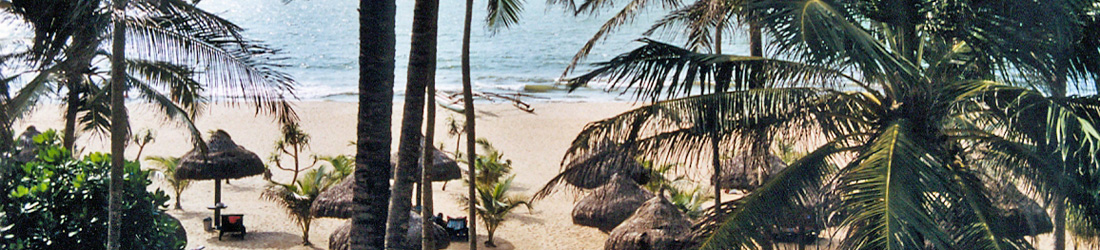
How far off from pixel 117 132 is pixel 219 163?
662 centimetres

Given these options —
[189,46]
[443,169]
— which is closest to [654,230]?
[443,169]

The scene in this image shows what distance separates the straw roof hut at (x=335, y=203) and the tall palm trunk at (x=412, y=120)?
4.92 meters

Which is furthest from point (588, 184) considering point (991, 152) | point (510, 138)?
point (510, 138)

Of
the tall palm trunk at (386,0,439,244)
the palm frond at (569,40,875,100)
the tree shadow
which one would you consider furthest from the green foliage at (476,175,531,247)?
the palm frond at (569,40,875,100)

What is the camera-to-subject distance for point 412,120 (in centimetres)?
682

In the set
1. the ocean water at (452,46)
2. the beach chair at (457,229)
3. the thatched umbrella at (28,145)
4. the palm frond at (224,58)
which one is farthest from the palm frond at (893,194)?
the ocean water at (452,46)

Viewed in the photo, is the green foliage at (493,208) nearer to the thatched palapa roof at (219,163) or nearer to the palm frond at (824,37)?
the thatched palapa roof at (219,163)

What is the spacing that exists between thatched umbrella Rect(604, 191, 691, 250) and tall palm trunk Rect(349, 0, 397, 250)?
4.74 m

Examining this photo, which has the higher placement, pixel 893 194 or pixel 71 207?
pixel 893 194

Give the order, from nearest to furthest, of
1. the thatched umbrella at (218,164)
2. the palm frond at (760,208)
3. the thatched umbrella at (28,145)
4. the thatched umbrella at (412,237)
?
the palm frond at (760,208) → the thatched umbrella at (412,237) → the thatched umbrella at (28,145) → the thatched umbrella at (218,164)

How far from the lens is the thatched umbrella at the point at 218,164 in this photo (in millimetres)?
13484

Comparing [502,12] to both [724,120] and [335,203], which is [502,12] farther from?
[724,120]

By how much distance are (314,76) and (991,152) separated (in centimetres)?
4606

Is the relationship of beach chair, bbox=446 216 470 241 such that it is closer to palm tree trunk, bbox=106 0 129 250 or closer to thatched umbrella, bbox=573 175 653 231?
thatched umbrella, bbox=573 175 653 231
